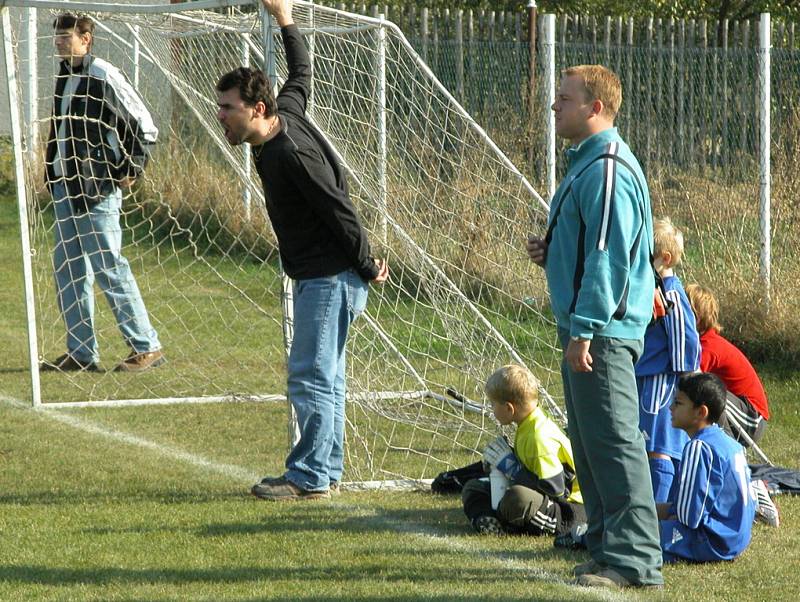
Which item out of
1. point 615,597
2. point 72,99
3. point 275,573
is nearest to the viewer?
point 615,597

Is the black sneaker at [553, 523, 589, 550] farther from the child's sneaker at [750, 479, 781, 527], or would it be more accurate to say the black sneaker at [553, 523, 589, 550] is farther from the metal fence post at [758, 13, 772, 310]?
the metal fence post at [758, 13, 772, 310]

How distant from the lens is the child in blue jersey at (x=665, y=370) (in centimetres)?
583

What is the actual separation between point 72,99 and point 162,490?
3.72m

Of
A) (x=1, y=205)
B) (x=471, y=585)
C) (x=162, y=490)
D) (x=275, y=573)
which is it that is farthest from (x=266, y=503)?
(x=1, y=205)

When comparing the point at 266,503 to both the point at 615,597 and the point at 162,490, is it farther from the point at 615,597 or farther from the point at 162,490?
the point at 615,597

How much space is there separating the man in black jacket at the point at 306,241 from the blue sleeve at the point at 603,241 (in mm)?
1589

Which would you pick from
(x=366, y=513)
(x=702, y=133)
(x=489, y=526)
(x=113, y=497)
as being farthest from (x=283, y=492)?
(x=702, y=133)

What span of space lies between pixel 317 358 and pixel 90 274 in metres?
3.75

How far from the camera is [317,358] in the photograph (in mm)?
6133

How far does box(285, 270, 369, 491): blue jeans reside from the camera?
6113mm

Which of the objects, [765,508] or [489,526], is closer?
[489,526]

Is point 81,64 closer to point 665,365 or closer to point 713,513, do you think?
point 665,365

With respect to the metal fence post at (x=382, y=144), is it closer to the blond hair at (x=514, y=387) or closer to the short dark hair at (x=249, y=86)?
the short dark hair at (x=249, y=86)

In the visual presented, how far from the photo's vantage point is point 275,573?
17.1 feet
